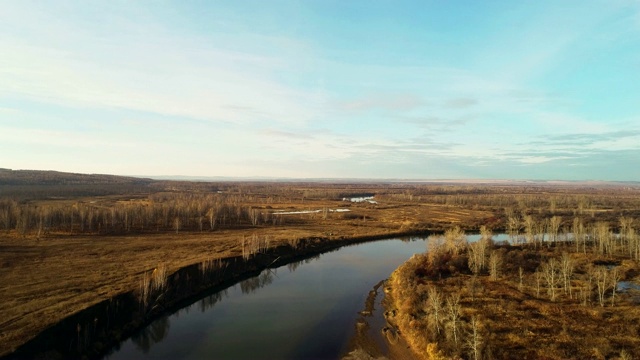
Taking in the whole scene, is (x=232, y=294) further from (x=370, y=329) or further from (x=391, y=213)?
(x=391, y=213)

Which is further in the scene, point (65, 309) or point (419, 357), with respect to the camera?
point (65, 309)

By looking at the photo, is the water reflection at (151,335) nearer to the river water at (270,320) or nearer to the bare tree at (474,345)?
the river water at (270,320)

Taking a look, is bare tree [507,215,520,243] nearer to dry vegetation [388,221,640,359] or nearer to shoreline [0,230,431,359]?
dry vegetation [388,221,640,359]

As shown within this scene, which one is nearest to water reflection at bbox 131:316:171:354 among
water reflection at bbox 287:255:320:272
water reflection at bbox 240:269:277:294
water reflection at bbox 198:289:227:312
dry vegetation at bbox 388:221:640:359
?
water reflection at bbox 198:289:227:312

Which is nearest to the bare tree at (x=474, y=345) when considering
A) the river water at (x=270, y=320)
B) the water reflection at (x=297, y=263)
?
the river water at (x=270, y=320)

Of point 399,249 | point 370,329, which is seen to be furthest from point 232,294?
point 399,249

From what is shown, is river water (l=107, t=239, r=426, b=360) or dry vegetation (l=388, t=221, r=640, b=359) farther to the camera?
river water (l=107, t=239, r=426, b=360)

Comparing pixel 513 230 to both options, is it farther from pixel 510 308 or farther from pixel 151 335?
pixel 151 335
